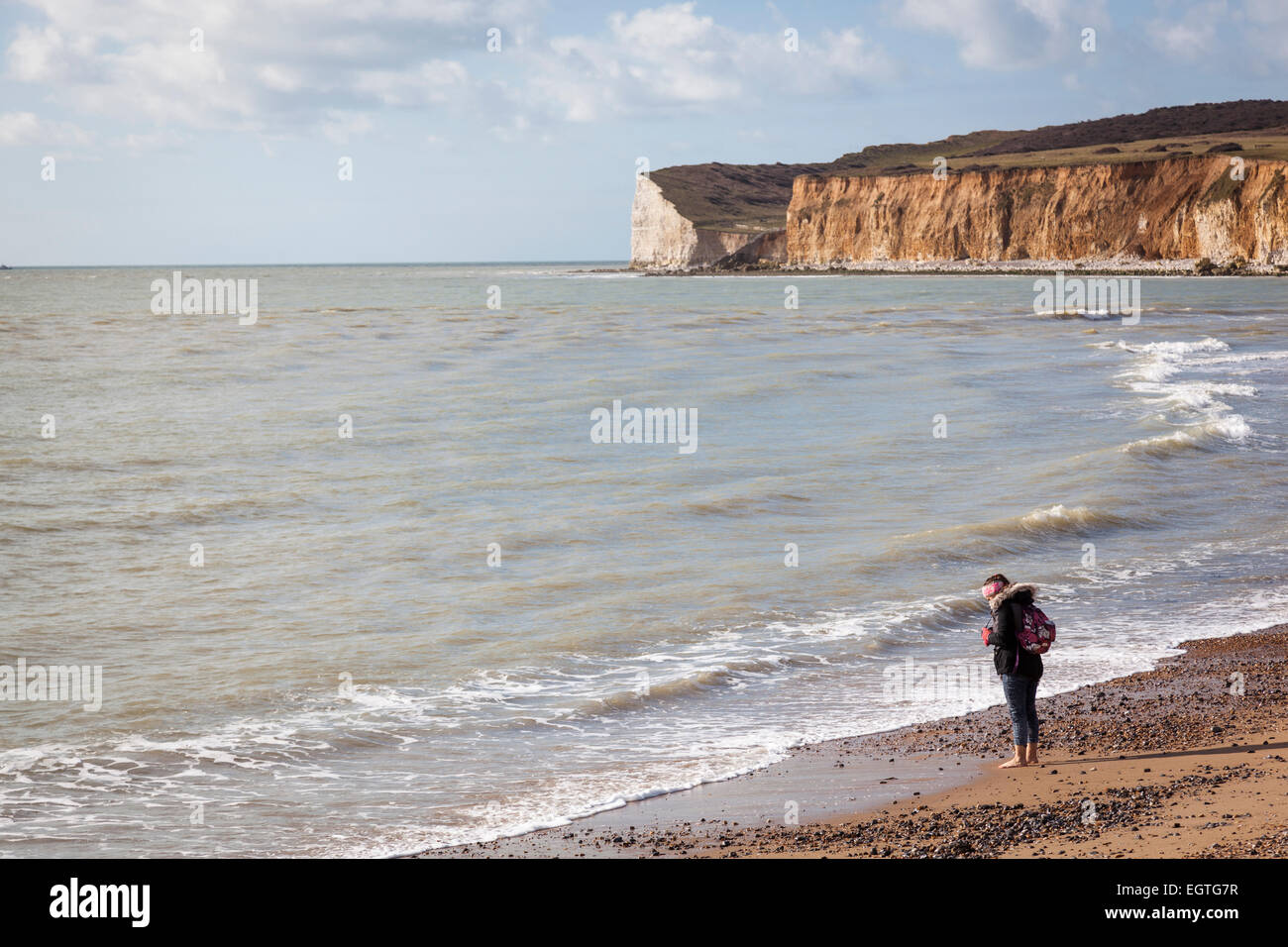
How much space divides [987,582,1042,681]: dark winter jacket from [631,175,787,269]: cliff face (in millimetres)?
136043

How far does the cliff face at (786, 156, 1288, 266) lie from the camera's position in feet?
309

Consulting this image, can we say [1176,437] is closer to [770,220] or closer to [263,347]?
[263,347]

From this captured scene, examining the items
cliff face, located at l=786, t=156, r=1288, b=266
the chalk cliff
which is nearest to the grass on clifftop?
the chalk cliff

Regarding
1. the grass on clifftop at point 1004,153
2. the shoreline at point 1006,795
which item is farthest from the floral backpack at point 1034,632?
the grass on clifftop at point 1004,153

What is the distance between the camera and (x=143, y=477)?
18.5 meters

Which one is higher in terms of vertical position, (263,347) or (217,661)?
(263,347)

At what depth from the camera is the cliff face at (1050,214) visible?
9406cm

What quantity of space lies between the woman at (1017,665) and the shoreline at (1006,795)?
20 centimetres

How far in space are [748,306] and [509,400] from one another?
4469 centimetres

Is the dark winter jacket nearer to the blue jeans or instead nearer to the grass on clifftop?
the blue jeans

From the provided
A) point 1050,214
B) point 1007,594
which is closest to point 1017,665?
point 1007,594

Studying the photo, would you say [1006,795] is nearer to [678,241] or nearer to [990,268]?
[990,268]

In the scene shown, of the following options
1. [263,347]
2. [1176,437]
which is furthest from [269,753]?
[263,347]

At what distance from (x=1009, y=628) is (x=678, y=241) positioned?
14334 cm
